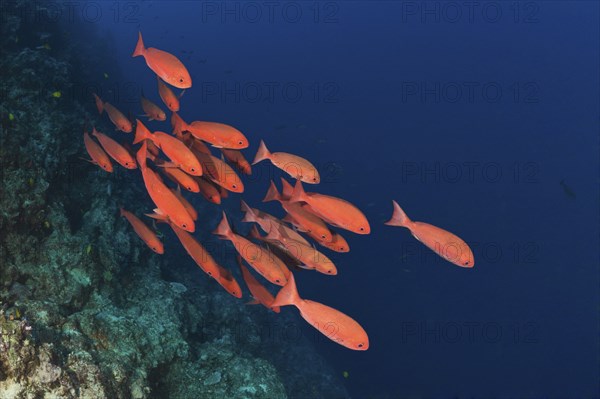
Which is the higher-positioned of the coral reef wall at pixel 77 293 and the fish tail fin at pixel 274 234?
the fish tail fin at pixel 274 234

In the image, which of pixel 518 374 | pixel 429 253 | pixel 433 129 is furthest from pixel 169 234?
pixel 433 129

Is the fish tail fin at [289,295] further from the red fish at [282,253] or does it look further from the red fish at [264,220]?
the red fish at [264,220]

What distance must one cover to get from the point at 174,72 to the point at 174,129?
56cm

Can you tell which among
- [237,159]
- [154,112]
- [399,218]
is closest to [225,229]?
[237,159]

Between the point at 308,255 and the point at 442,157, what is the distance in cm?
3604

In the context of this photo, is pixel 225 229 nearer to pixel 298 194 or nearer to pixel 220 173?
pixel 220 173

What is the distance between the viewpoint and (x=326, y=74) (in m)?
49.6

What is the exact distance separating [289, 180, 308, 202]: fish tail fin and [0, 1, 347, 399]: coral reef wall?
7.30 ft

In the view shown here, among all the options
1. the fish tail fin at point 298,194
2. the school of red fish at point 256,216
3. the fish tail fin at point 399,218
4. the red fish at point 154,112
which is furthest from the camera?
the red fish at point 154,112

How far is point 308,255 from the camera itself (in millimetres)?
3744

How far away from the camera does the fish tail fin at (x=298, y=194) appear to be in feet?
12.5

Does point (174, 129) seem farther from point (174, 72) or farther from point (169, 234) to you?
point (169, 234)

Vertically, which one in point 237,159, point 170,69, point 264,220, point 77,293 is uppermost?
point 170,69

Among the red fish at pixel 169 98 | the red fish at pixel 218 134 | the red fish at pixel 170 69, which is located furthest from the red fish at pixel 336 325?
the red fish at pixel 169 98
